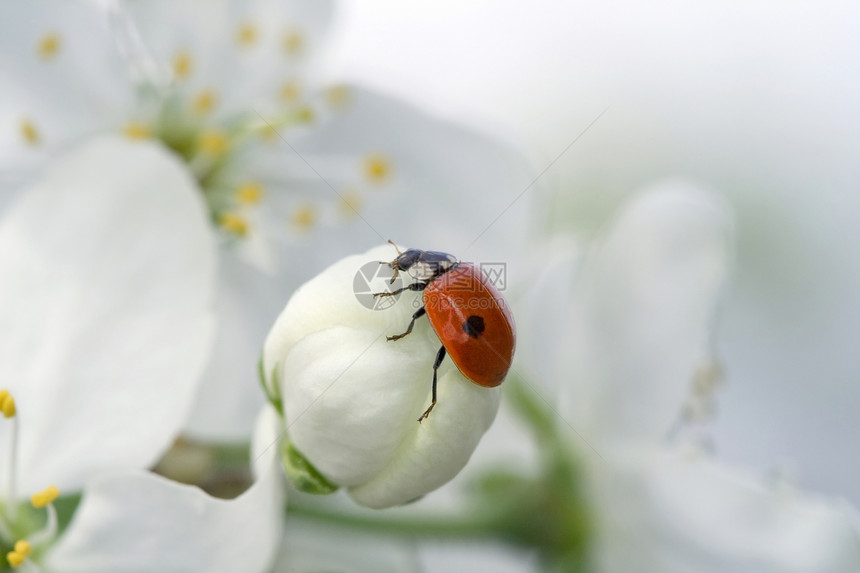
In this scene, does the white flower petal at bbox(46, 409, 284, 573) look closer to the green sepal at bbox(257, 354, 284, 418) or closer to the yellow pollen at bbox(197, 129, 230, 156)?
the green sepal at bbox(257, 354, 284, 418)

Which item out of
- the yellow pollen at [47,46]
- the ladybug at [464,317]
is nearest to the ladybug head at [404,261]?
the ladybug at [464,317]

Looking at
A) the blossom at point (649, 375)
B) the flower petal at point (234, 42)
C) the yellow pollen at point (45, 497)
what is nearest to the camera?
the yellow pollen at point (45, 497)

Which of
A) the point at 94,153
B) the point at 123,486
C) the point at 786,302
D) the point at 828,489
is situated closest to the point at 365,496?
the point at 123,486

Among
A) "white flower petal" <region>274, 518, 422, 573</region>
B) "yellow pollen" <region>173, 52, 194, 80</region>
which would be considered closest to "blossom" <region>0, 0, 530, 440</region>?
"yellow pollen" <region>173, 52, 194, 80</region>

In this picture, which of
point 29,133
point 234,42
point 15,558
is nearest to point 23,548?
point 15,558

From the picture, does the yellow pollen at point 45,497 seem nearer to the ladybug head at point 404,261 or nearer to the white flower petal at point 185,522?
the white flower petal at point 185,522

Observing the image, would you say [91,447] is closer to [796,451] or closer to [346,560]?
[346,560]
